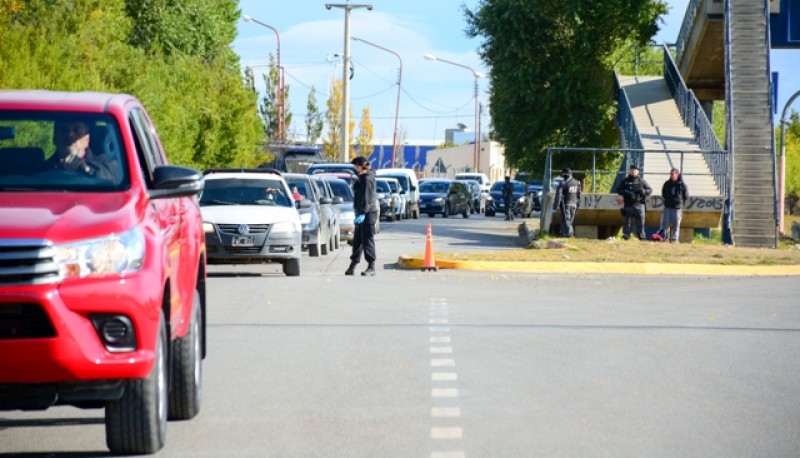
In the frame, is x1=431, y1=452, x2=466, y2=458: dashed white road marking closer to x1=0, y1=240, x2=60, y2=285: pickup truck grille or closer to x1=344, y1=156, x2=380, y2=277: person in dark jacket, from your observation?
x1=0, y1=240, x2=60, y2=285: pickup truck grille

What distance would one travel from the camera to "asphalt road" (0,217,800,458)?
28.2 feet

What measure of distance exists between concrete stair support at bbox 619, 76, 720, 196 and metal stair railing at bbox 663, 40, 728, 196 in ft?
0.63

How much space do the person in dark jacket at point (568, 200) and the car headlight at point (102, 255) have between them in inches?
1118

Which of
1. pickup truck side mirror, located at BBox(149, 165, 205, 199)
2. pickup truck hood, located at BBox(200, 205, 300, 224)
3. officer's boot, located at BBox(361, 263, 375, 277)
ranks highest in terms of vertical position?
pickup truck side mirror, located at BBox(149, 165, 205, 199)

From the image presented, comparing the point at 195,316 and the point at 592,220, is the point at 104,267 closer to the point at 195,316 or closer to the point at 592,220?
the point at 195,316

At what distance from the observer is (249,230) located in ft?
75.2

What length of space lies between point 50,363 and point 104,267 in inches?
20.9

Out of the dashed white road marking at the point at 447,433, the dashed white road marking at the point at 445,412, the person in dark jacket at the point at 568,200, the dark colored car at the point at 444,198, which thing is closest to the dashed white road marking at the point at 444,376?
the dashed white road marking at the point at 445,412

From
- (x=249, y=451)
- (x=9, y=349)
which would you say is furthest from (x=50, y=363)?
(x=249, y=451)

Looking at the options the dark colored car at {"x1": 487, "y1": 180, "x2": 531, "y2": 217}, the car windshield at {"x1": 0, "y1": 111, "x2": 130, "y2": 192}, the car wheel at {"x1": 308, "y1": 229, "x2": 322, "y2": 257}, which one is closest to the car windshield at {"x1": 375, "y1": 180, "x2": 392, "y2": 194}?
the dark colored car at {"x1": 487, "y1": 180, "x2": 531, "y2": 217}

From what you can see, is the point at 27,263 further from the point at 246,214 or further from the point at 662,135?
the point at 662,135

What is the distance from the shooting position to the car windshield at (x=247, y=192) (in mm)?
24312

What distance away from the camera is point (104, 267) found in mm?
7324

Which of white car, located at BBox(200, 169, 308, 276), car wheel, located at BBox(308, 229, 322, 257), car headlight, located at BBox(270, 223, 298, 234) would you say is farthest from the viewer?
car wheel, located at BBox(308, 229, 322, 257)
